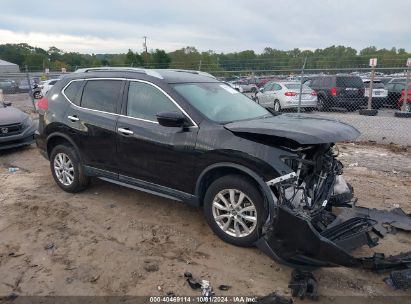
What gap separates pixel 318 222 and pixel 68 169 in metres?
3.68

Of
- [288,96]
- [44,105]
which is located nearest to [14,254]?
[44,105]

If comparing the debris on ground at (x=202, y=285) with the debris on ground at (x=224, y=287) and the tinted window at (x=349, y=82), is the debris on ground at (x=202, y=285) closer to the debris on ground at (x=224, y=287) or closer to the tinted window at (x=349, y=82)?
the debris on ground at (x=224, y=287)

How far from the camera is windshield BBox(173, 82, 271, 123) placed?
4473 mm

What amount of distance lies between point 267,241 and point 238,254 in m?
0.60

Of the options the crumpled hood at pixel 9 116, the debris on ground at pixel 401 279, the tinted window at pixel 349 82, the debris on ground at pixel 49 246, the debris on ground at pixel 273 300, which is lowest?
the debris on ground at pixel 49 246

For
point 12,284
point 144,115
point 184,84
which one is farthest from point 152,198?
point 12,284

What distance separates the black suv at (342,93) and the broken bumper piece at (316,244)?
13.7 m

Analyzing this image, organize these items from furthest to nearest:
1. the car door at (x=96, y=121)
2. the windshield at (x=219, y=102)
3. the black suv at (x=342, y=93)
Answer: the black suv at (x=342, y=93), the car door at (x=96, y=121), the windshield at (x=219, y=102)

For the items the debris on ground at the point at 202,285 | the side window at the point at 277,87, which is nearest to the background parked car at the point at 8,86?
the side window at the point at 277,87

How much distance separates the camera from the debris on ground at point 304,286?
327 centimetres

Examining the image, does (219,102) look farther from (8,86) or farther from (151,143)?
Result: (8,86)

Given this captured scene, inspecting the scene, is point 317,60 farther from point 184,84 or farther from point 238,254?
point 238,254

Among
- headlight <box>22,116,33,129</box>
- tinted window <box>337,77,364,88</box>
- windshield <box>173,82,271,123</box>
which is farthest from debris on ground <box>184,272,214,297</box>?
tinted window <box>337,77,364,88</box>

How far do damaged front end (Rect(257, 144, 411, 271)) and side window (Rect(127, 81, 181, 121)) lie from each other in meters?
1.55
